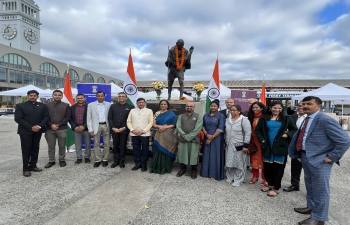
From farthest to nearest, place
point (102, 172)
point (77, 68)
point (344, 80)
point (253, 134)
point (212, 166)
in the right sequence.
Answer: point (77, 68) → point (344, 80) → point (102, 172) → point (212, 166) → point (253, 134)

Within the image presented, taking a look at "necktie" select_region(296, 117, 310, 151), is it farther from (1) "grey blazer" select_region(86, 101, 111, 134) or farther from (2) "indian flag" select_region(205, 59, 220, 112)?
(2) "indian flag" select_region(205, 59, 220, 112)

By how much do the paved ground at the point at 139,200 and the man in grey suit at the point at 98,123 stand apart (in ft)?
1.34

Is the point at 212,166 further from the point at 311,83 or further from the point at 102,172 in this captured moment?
the point at 311,83

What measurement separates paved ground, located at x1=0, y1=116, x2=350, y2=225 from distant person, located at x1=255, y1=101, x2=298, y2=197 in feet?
0.90

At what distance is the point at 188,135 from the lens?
3742mm

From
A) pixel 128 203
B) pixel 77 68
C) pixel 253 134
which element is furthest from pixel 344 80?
pixel 77 68

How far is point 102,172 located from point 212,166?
2173mm

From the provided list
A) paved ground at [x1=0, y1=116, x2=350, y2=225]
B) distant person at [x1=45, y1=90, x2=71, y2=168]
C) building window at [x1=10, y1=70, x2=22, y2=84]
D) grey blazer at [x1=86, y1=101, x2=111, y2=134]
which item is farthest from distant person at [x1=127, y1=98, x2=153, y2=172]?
building window at [x1=10, y1=70, x2=22, y2=84]

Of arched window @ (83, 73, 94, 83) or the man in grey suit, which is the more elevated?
arched window @ (83, 73, 94, 83)

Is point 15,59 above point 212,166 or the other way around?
above

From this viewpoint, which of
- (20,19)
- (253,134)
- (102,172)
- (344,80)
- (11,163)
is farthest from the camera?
(20,19)

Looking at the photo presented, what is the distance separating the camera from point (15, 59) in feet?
110

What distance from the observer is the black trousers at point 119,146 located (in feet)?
14.1

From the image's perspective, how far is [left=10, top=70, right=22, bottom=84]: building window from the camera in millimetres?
33250
